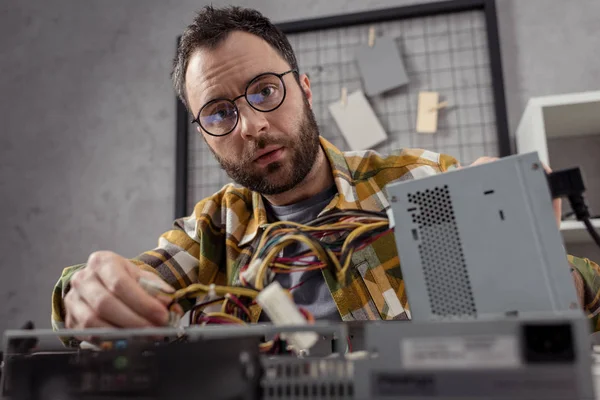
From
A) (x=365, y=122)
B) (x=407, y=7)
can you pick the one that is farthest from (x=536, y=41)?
(x=365, y=122)

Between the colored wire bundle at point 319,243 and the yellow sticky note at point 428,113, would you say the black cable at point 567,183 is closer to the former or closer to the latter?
the colored wire bundle at point 319,243

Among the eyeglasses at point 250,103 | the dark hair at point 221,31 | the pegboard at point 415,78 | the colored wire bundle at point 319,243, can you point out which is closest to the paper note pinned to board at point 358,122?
the pegboard at point 415,78

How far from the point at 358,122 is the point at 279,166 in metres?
0.66

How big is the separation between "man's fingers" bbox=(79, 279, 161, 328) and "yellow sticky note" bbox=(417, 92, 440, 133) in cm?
122

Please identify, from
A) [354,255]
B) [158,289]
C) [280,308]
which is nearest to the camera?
[280,308]

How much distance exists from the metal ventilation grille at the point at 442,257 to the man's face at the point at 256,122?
587 mm

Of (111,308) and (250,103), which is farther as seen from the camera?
(250,103)

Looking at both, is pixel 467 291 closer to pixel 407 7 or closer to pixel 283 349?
pixel 283 349

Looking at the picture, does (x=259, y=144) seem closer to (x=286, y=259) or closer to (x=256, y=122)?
(x=256, y=122)

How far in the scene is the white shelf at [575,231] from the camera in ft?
3.95

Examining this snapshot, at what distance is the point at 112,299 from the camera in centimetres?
57

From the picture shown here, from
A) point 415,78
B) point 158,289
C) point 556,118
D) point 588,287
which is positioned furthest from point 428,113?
point 158,289

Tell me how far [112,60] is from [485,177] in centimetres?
179

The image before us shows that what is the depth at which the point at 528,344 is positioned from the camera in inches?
14.2
